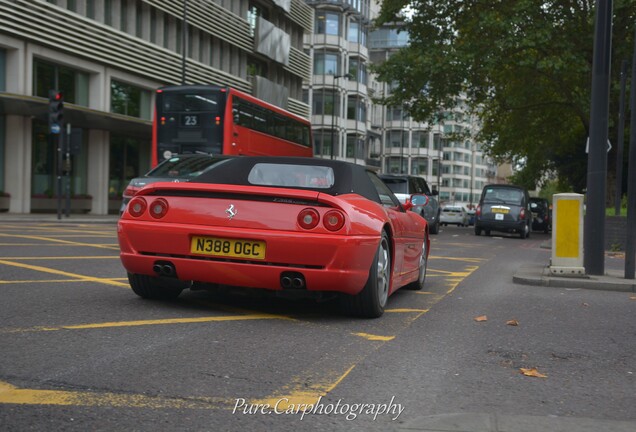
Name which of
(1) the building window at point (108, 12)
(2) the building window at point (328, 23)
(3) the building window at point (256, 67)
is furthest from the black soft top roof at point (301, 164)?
(2) the building window at point (328, 23)

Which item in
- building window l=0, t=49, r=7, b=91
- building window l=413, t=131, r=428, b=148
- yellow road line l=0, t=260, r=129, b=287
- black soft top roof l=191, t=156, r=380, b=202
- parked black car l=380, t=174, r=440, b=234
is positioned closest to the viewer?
black soft top roof l=191, t=156, r=380, b=202

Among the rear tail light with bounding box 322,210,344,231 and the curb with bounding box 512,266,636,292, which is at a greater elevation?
the rear tail light with bounding box 322,210,344,231

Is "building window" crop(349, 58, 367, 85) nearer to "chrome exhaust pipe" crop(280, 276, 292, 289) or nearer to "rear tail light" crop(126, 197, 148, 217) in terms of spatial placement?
"rear tail light" crop(126, 197, 148, 217)

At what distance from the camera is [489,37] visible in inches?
1202

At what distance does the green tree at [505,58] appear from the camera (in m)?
28.8

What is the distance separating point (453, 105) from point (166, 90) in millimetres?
13059

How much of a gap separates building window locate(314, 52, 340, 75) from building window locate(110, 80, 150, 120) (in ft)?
131

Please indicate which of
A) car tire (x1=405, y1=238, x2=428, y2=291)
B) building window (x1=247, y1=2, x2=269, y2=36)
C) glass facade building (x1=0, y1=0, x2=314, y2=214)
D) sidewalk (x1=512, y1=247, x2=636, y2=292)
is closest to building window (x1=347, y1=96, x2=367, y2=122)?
building window (x1=247, y1=2, x2=269, y2=36)

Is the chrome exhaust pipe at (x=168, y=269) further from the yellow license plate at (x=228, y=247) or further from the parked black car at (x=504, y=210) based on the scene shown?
the parked black car at (x=504, y=210)

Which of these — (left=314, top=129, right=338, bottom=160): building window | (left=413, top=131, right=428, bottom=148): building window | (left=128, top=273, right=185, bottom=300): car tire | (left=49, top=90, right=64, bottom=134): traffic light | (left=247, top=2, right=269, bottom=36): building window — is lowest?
(left=128, top=273, right=185, bottom=300): car tire

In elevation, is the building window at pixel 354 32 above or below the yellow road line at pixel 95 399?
above

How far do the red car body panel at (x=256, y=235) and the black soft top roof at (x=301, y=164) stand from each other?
7.8 inches

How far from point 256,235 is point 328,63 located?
7111 centimetres

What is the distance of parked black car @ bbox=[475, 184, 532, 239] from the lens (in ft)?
93.3
